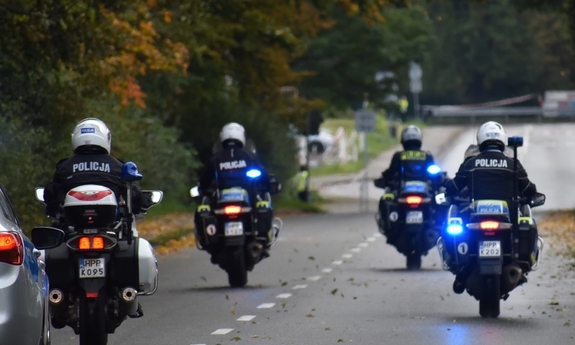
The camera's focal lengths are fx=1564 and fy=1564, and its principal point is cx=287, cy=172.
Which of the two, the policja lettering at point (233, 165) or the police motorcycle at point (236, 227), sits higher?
the policja lettering at point (233, 165)

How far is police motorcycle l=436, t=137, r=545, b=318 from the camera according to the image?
13.5 m

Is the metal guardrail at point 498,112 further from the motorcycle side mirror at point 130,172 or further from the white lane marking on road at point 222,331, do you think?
the motorcycle side mirror at point 130,172

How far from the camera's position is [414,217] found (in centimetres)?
2023

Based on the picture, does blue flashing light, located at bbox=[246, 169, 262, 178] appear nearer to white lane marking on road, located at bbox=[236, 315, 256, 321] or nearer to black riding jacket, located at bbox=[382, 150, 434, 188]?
white lane marking on road, located at bbox=[236, 315, 256, 321]

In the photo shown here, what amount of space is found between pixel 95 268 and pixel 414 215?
32.4ft

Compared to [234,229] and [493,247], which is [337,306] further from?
[493,247]

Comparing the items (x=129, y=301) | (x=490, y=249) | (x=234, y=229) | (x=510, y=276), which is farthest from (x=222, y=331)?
(x=234, y=229)

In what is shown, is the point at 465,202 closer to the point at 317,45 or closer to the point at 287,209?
the point at 287,209

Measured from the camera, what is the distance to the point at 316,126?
43.5 m

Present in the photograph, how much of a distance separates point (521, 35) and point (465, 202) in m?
79.2

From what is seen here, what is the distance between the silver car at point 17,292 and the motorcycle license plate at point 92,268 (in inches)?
81.2

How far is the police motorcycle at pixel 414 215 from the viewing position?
2022 cm

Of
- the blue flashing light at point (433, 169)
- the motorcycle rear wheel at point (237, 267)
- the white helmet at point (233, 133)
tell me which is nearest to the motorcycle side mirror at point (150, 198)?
the motorcycle rear wheel at point (237, 267)

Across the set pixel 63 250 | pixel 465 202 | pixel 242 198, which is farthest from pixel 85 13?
pixel 63 250
